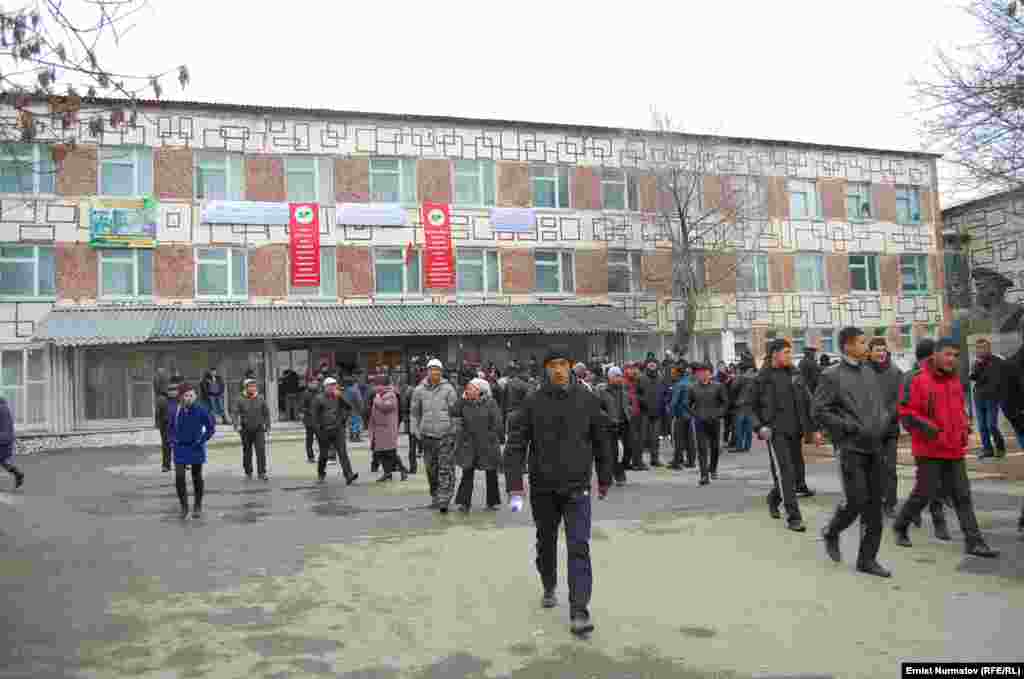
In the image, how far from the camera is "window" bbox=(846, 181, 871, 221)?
3247cm

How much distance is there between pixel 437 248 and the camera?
2642 cm

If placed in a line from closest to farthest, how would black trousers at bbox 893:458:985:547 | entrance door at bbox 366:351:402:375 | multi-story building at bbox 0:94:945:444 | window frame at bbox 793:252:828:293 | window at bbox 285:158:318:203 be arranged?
1. black trousers at bbox 893:458:985:547
2. multi-story building at bbox 0:94:945:444
3. window at bbox 285:158:318:203
4. entrance door at bbox 366:351:402:375
5. window frame at bbox 793:252:828:293

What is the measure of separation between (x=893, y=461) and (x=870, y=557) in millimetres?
2975

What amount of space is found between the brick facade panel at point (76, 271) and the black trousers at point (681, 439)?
59.9 ft

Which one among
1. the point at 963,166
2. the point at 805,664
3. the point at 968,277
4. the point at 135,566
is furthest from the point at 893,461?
the point at 968,277

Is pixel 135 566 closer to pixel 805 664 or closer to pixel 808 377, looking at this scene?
pixel 805 664

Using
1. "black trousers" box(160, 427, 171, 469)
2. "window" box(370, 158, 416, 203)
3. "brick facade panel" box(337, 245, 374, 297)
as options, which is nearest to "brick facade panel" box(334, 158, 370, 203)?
"window" box(370, 158, 416, 203)

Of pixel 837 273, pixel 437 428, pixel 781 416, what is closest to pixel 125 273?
pixel 437 428

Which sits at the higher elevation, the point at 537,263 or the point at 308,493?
the point at 537,263

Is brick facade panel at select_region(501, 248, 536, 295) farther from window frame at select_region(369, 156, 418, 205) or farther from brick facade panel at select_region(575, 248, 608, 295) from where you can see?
window frame at select_region(369, 156, 418, 205)

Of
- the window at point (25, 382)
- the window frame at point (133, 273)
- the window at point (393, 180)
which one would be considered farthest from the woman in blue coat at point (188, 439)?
the window at point (393, 180)

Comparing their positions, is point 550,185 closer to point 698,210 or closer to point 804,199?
point 698,210

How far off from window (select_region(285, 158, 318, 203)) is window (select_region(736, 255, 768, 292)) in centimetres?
1575

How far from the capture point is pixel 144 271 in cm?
2386
